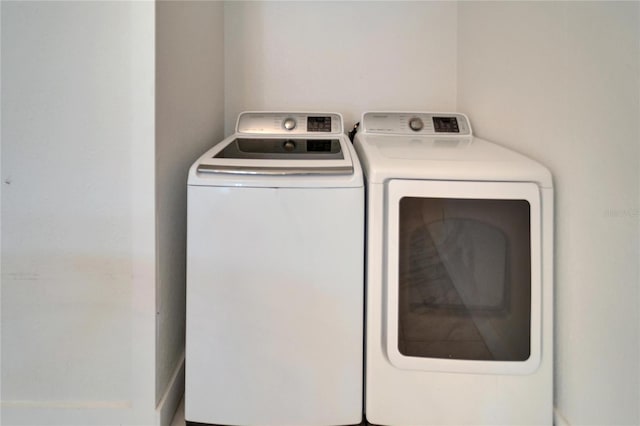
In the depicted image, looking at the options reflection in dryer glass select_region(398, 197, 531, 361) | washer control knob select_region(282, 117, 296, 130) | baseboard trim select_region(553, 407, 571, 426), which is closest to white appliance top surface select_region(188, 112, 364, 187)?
washer control knob select_region(282, 117, 296, 130)

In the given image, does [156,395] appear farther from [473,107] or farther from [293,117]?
[473,107]

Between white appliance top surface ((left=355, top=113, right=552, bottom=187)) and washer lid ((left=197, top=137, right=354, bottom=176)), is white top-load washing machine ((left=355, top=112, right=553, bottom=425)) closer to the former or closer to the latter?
white appliance top surface ((left=355, top=113, right=552, bottom=187))

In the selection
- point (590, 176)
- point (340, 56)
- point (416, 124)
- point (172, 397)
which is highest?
point (340, 56)

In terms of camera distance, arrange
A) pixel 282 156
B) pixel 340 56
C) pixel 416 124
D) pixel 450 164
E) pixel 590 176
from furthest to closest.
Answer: pixel 340 56
pixel 416 124
pixel 282 156
pixel 450 164
pixel 590 176

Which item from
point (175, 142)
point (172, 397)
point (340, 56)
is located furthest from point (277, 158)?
point (340, 56)

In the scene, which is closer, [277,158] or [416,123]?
[277,158]

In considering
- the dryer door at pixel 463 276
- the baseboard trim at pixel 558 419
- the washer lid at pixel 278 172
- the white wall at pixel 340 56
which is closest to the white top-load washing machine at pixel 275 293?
the washer lid at pixel 278 172

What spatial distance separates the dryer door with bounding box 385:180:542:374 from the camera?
0.84 meters

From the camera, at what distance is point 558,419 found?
840 millimetres

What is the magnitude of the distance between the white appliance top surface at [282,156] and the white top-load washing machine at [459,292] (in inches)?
5.3

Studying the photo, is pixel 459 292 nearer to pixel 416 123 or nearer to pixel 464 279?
pixel 464 279

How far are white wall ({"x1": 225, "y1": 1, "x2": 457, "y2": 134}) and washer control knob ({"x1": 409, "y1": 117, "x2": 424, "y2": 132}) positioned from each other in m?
0.24

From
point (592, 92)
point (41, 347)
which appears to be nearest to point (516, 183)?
point (592, 92)

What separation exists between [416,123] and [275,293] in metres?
0.96
